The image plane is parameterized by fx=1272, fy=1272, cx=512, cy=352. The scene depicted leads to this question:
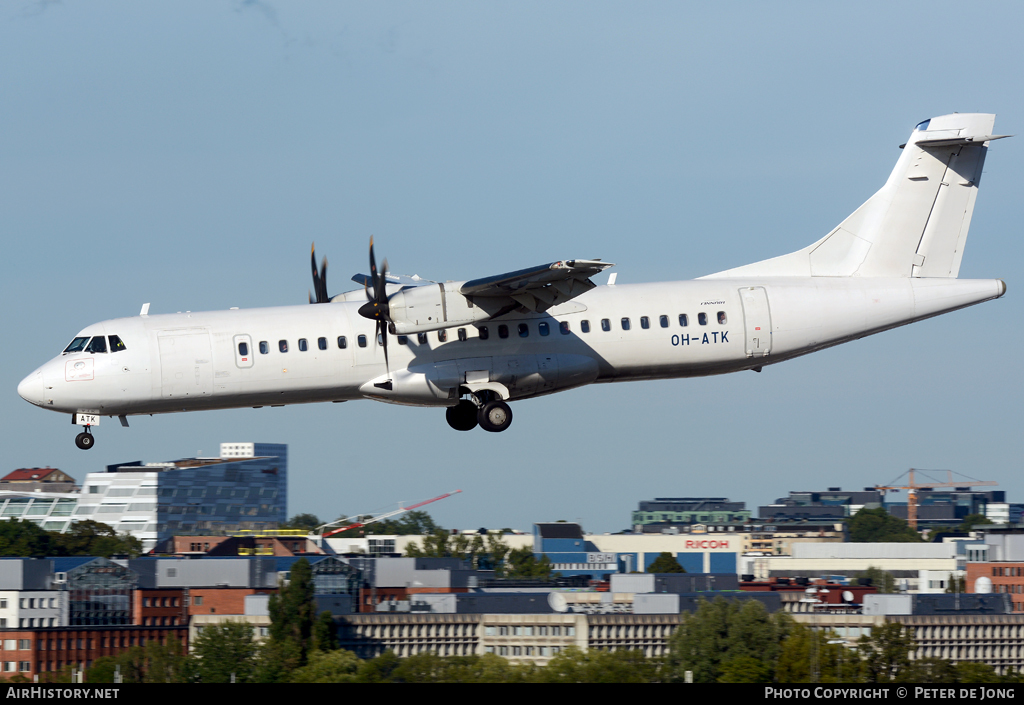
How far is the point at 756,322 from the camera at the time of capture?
32906 mm

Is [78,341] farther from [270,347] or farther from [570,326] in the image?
[570,326]

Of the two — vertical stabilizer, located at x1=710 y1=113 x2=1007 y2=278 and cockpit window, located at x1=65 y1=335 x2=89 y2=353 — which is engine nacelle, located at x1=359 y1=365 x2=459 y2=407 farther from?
vertical stabilizer, located at x1=710 y1=113 x2=1007 y2=278

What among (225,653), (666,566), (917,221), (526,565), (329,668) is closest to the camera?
(917,221)

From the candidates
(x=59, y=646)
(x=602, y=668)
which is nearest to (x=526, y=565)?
(x=59, y=646)

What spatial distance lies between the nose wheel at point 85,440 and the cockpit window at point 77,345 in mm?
1917

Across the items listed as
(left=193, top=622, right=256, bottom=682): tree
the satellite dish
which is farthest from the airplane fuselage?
the satellite dish

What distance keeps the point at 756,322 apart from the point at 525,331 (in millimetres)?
6069

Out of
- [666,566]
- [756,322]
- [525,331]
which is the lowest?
[666,566]

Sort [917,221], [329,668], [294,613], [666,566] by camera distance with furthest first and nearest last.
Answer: [666,566], [294,613], [329,668], [917,221]

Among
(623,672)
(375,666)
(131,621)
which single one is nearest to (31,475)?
(131,621)

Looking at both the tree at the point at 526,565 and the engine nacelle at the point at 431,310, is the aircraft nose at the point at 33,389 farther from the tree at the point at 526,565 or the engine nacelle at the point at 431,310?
the tree at the point at 526,565

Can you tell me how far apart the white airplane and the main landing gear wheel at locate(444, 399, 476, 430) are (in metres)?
0.04

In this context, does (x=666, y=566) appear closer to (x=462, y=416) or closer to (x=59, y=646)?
(x=59, y=646)
